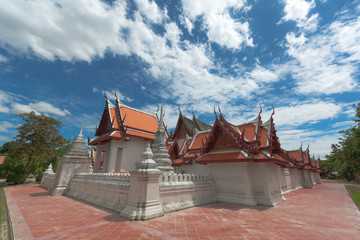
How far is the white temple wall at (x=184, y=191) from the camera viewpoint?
6574mm

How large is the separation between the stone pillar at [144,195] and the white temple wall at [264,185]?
17.6 feet

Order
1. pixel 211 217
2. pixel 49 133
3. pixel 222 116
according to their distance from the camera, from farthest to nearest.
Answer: pixel 49 133
pixel 222 116
pixel 211 217

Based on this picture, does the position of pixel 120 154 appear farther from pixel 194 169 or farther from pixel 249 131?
pixel 249 131

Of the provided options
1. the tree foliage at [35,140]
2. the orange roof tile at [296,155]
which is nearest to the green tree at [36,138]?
the tree foliage at [35,140]

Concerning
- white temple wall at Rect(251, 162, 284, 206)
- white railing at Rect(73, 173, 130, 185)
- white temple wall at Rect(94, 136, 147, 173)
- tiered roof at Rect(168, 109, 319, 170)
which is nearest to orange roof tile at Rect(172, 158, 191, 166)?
tiered roof at Rect(168, 109, 319, 170)

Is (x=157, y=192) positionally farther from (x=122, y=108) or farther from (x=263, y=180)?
(x=122, y=108)

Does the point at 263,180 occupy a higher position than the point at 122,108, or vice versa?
the point at 122,108

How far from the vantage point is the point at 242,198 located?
819 cm

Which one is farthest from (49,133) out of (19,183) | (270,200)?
(270,200)

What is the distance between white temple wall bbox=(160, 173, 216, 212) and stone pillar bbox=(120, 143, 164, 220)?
637mm

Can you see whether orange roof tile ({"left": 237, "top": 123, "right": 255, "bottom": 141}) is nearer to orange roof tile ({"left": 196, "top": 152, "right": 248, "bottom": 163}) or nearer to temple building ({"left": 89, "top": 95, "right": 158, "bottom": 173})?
orange roof tile ({"left": 196, "top": 152, "right": 248, "bottom": 163})

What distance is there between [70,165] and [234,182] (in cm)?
1123

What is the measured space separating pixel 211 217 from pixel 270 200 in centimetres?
400

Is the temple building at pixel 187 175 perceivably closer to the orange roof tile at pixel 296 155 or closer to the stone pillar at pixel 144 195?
the stone pillar at pixel 144 195
